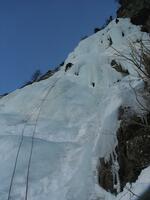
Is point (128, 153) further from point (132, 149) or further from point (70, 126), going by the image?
point (70, 126)

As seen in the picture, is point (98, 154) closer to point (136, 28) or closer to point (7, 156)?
point (7, 156)

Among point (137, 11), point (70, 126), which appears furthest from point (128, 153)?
point (137, 11)

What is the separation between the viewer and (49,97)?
9.95 m

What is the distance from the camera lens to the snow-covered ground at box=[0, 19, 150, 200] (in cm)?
569

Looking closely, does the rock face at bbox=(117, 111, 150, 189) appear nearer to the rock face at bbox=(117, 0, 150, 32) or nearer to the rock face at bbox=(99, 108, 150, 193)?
the rock face at bbox=(99, 108, 150, 193)

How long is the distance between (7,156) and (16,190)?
46.9 inches

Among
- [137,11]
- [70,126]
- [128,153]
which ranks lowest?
[128,153]

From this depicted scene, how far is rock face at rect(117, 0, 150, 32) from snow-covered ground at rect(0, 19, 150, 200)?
23 centimetres

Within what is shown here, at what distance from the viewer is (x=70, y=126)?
329 inches

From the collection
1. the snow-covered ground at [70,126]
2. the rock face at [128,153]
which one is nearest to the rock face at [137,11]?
the snow-covered ground at [70,126]

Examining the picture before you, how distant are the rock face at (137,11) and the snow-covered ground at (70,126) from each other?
9.2 inches

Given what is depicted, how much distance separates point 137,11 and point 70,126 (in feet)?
16.3

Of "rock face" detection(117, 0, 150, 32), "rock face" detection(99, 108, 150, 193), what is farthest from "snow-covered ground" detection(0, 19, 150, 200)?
"rock face" detection(117, 0, 150, 32)

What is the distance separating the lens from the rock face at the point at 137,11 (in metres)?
11.7
